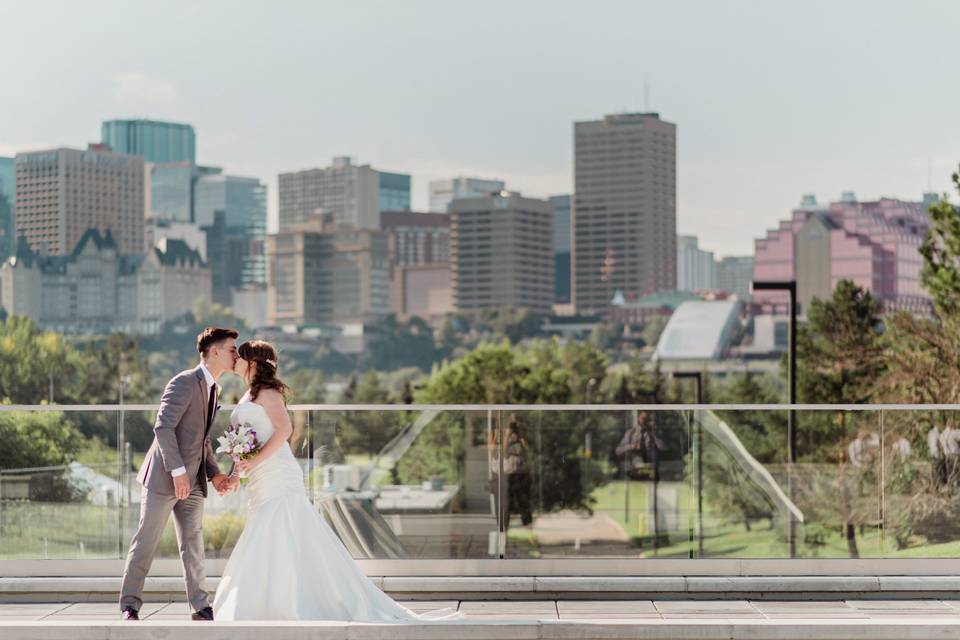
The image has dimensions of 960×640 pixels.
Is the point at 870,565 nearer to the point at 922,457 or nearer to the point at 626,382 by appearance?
the point at 922,457

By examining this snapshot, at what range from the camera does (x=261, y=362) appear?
332 inches

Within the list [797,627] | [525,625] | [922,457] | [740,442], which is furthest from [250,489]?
[922,457]

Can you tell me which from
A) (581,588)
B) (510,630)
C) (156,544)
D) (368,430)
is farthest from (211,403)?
(581,588)

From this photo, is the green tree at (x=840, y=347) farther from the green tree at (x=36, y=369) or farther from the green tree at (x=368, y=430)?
the green tree at (x=36, y=369)

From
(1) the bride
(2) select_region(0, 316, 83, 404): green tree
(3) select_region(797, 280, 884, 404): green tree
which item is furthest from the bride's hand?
(2) select_region(0, 316, 83, 404): green tree

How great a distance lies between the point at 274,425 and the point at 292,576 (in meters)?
0.90

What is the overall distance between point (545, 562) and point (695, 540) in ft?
3.76

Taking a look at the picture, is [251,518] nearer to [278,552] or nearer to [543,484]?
[278,552]

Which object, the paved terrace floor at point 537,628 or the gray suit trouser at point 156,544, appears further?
the gray suit trouser at point 156,544

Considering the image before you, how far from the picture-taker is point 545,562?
34.2 ft

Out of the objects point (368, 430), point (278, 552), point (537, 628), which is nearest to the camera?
point (537, 628)

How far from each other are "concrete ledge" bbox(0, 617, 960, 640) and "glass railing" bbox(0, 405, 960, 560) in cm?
214

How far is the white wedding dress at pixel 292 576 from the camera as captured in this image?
8195 millimetres

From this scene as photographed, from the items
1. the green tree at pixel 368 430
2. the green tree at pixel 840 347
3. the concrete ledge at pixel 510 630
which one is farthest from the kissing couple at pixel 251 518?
the green tree at pixel 840 347
